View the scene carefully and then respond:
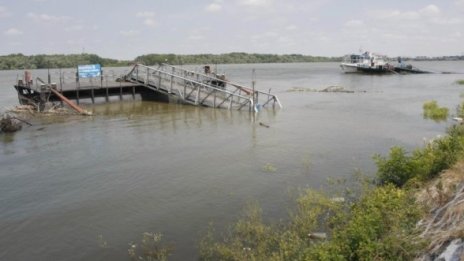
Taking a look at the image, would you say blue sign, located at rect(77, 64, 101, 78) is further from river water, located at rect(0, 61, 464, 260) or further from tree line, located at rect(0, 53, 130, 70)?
tree line, located at rect(0, 53, 130, 70)

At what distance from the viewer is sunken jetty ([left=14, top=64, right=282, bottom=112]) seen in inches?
1371

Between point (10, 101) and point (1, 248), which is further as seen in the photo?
point (10, 101)

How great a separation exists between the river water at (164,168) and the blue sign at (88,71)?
388 inches

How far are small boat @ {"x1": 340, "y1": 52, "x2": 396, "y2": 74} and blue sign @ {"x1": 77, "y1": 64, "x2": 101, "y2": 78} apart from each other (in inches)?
2427

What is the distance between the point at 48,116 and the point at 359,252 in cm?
2975

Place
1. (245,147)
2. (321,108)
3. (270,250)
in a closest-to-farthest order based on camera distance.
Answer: (270,250), (245,147), (321,108)

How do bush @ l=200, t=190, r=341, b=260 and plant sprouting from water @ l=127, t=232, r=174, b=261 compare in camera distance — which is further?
plant sprouting from water @ l=127, t=232, r=174, b=261

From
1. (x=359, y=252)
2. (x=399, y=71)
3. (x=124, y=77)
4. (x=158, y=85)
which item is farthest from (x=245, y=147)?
(x=399, y=71)

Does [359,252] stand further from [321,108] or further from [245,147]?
[321,108]

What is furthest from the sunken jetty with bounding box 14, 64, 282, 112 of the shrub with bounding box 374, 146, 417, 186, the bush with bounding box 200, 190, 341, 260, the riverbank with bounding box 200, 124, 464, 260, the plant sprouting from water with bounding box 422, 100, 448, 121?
the bush with bounding box 200, 190, 341, 260

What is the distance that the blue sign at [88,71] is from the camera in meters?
40.7

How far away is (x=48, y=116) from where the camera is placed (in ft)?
105

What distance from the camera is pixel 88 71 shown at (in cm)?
4109

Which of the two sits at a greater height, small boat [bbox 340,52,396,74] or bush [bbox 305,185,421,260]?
small boat [bbox 340,52,396,74]
